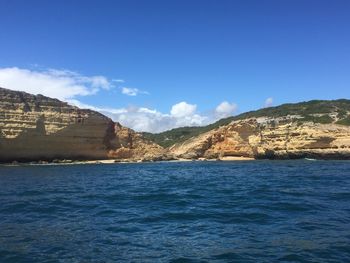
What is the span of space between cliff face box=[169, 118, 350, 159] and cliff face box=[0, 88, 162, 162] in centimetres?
1994

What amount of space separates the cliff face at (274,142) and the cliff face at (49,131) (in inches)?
785

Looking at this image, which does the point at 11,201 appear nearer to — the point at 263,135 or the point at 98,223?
the point at 98,223

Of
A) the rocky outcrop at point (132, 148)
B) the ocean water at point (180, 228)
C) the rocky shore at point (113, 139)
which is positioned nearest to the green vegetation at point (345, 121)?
the rocky shore at point (113, 139)

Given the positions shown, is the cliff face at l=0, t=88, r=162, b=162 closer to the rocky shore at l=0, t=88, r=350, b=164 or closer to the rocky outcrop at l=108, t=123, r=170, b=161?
the rocky shore at l=0, t=88, r=350, b=164

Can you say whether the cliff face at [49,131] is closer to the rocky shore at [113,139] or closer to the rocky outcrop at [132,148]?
the rocky shore at [113,139]

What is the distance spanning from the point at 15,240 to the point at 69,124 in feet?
214

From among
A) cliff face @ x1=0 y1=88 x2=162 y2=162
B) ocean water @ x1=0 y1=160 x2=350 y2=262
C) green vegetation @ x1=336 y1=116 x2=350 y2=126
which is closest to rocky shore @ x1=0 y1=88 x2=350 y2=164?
cliff face @ x1=0 y1=88 x2=162 y2=162

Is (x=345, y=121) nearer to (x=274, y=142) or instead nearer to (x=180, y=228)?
(x=274, y=142)

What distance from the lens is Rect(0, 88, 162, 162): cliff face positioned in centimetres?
6975

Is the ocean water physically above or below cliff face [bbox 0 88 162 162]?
below

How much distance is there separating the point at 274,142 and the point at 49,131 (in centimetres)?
3939

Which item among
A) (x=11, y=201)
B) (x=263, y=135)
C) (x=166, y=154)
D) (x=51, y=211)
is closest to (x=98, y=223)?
(x=51, y=211)

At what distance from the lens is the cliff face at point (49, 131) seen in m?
69.8

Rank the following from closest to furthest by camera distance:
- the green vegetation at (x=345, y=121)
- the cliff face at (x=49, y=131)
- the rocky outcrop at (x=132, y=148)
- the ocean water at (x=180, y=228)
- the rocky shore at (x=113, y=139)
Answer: the ocean water at (x=180, y=228)
the cliff face at (x=49, y=131)
the rocky shore at (x=113, y=139)
the green vegetation at (x=345, y=121)
the rocky outcrop at (x=132, y=148)
